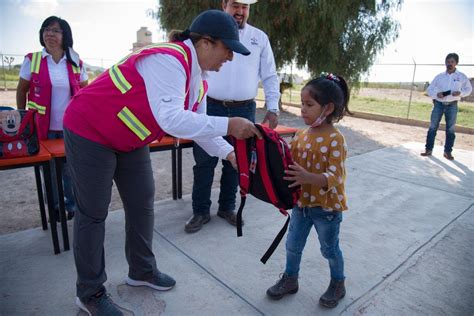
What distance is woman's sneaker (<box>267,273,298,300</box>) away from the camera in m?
2.21

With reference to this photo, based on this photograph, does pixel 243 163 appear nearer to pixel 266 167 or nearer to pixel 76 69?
pixel 266 167

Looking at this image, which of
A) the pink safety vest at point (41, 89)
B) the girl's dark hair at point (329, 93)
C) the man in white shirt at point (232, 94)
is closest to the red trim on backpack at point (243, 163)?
the girl's dark hair at point (329, 93)

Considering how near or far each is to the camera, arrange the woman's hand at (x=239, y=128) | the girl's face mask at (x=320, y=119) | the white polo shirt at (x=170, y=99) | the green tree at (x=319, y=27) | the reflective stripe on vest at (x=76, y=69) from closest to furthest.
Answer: the white polo shirt at (x=170, y=99) → the woman's hand at (x=239, y=128) → the girl's face mask at (x=320, y=119) → the reflective stripe on vest at (x=76, y=69) → the green tree at (x=319, y=27)

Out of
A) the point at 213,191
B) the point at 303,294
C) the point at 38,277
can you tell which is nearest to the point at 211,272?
the point at 303,294

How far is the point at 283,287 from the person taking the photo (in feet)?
7.31

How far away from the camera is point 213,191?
14.2 ft

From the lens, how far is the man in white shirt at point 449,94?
6.31 metres

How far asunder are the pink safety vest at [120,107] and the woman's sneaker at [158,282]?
38.8 inches

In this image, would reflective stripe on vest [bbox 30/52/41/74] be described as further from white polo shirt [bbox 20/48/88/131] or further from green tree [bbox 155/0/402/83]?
green tree [bbox 155/0/402/83]

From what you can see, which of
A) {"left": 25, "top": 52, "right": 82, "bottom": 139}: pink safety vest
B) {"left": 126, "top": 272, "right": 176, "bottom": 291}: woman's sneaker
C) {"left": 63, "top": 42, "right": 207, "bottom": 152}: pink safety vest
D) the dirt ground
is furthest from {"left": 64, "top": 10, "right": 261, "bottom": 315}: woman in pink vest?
the dirt ground

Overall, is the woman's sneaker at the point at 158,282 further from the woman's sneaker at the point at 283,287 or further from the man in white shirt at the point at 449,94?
the man in white shirt at the point at 449,94

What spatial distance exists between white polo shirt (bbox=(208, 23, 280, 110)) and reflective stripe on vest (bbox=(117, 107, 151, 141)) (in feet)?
4.89

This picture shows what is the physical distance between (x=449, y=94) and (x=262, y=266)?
5.61 metres

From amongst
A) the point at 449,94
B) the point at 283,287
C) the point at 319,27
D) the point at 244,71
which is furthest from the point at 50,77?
the point at 319,27
